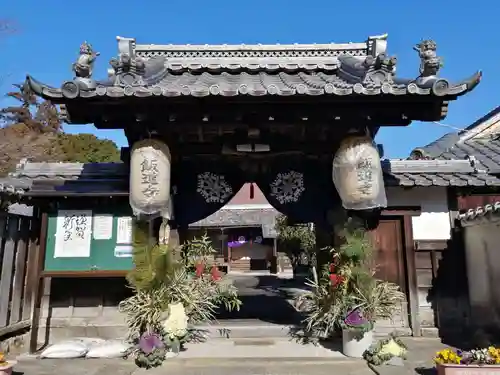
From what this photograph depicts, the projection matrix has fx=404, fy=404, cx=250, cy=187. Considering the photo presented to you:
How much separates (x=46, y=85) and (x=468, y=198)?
8.85 m

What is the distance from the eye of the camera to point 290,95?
19.3ft

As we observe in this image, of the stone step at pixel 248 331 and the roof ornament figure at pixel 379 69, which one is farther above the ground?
the roof ornament figure at pixel 379 69

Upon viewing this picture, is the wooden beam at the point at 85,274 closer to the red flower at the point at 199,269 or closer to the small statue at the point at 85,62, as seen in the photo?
the red flower at the point at 199,269

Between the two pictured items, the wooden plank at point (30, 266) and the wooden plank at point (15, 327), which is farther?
the wooden plank at point (30, 266)

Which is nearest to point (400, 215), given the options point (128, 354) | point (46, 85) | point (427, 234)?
Answer: point (427, 234)

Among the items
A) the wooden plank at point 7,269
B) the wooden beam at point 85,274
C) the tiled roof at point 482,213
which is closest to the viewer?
the tiled roof at point 482,213

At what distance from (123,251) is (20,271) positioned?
2059 millimetres

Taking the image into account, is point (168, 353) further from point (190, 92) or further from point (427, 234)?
point (427, 234)

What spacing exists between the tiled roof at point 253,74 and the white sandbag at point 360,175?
3.35 ft

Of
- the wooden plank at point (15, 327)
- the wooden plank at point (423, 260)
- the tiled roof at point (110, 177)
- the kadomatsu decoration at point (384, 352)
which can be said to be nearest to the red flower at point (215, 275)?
the tiled roof at point (110, 177)

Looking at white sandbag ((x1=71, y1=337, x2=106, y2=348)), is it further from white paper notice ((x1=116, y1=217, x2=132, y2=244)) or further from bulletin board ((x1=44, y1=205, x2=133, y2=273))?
white paper notice ((x1=116, y1=217, x2=132, y2=244))

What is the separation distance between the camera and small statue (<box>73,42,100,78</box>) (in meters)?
6.00

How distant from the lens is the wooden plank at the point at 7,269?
707 cm

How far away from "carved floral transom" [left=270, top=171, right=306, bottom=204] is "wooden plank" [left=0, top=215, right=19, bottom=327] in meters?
4.76
